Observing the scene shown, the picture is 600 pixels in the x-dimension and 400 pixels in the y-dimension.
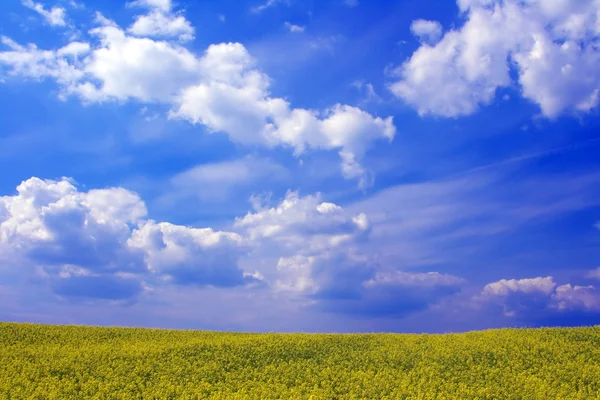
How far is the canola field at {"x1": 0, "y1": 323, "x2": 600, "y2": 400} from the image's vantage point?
25250mm

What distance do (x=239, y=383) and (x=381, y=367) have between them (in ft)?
26.4

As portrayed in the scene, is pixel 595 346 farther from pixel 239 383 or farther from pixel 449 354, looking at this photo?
pixel 239 383

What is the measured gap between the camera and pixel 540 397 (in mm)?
24609

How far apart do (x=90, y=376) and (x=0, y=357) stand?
734 centimetres

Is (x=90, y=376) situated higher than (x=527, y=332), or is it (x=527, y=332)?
(x=527, y=332)

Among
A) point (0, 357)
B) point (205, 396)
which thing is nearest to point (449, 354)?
point (205, 396)

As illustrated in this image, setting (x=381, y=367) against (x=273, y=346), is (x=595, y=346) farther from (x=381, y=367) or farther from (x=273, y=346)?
(x=273, y=346)

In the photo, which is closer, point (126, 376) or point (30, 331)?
point (126, 376)

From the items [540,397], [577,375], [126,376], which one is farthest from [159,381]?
[577,375]

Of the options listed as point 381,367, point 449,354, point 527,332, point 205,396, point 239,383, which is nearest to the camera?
point 205,396

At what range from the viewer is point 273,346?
3303 centimetres

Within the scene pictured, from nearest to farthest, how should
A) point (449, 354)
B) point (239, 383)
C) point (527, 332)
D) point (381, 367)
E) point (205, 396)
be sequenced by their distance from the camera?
point (205, 396) → point (239, 383) → point (381, 367) → point (449, 354) → point (527, 332)

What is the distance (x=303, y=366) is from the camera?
29.4 metres

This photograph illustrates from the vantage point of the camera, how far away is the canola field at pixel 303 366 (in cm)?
2525
